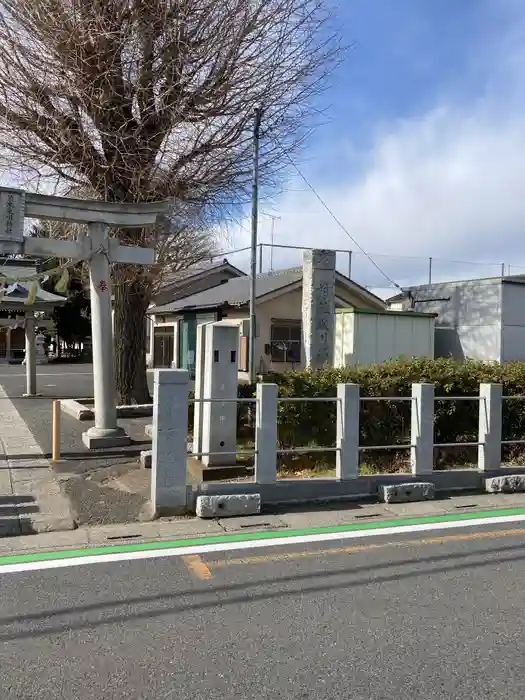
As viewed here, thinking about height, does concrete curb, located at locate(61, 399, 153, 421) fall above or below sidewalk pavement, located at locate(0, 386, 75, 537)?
above

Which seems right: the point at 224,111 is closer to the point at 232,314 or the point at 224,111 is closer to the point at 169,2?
the point at 169,2

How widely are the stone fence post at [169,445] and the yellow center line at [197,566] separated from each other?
121 centimetres

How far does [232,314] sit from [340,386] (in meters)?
15.9

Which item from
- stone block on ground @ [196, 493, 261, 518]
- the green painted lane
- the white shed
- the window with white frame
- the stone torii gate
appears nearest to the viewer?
the green painted lane

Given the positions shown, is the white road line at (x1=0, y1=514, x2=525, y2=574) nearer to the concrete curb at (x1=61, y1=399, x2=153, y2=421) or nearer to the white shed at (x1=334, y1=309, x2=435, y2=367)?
the concrete curb at (x1=61, y1=399, x2=153, y2=421)

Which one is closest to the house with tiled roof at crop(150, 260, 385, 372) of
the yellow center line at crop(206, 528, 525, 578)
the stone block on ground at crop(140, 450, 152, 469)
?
the stone block on ground at crop(140, 450, 152, 469)

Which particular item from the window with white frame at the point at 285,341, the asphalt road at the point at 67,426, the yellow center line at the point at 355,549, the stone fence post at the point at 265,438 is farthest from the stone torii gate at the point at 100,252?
the window with white frame at the point at 285,341

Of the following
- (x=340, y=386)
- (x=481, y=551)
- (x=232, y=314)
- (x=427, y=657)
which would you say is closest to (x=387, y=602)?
(x=427, y=657)

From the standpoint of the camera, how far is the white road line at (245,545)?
16.0ft

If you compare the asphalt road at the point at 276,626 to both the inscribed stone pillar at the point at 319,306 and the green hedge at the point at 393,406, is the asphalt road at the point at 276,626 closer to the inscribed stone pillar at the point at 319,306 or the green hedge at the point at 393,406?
the green hedge at the point at 393,406

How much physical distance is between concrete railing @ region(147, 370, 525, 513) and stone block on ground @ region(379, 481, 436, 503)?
17cm

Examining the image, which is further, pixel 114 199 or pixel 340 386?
pixel 114 199

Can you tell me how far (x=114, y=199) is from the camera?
484 inches

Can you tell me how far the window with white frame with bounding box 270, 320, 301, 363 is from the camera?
21.5m
